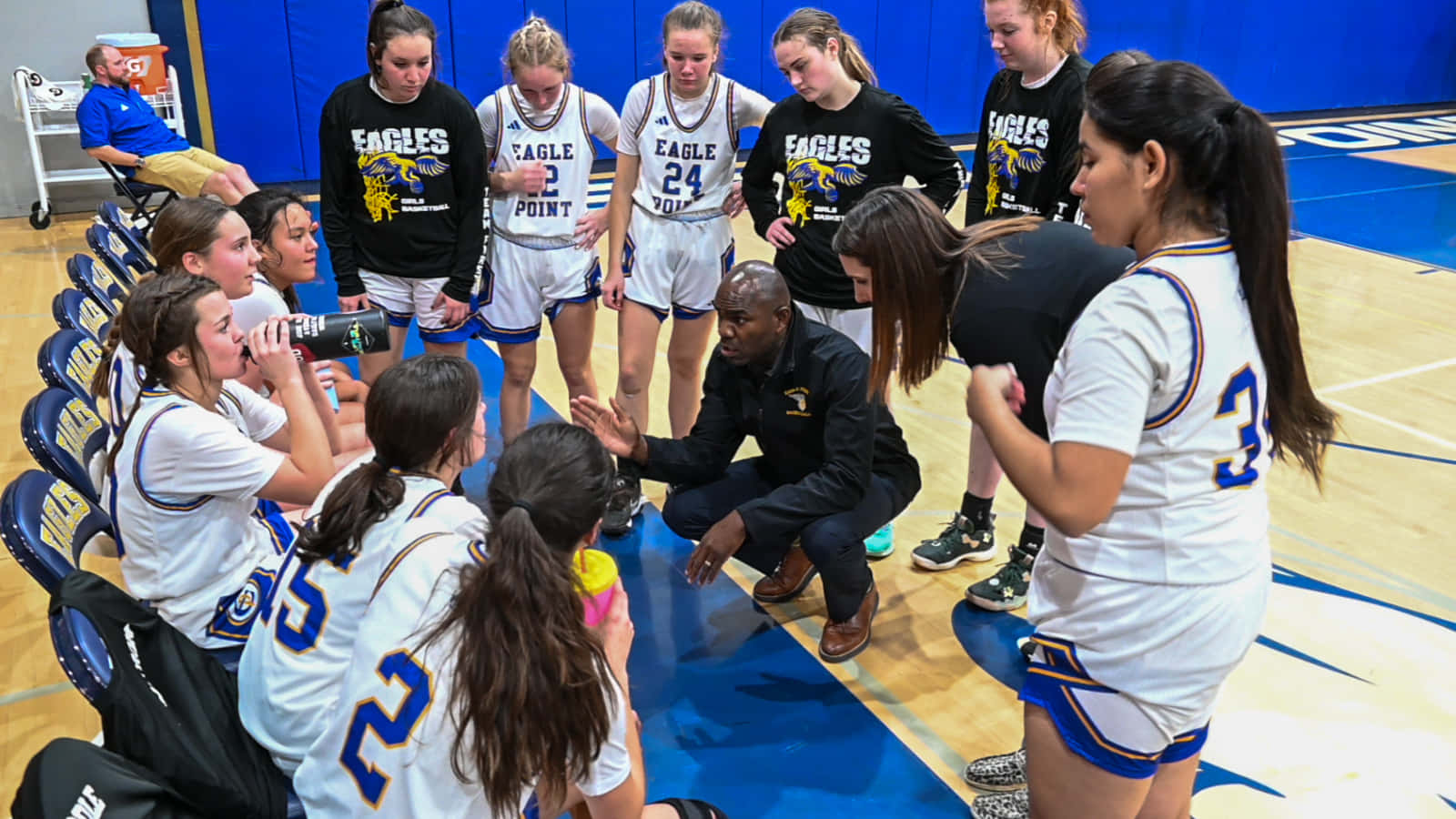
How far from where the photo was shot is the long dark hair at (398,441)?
6.34 feet

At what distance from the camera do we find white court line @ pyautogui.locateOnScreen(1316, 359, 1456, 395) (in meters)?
5.62

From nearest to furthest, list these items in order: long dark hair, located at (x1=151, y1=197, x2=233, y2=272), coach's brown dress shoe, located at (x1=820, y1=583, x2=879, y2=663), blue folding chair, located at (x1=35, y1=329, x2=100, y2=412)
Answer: blue folding chair, located at (x1=35, y1=329, x2=100, y2=412) < long dark hair, located at (x1=151, y1=197, x2=233, y2=272) < coach's brown dress shoe, located at (x1=820, y1=583, x2=879, y2=663)

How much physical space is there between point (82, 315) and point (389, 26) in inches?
56.7

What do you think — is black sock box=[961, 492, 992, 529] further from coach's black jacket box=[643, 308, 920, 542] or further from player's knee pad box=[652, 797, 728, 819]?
player's knee pad box=[652, 797, 728, 819]

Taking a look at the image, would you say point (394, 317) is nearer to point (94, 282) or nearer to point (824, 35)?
point (94, 282)

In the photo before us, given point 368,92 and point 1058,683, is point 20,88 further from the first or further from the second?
point 1058,683

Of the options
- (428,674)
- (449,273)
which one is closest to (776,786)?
(428,674)

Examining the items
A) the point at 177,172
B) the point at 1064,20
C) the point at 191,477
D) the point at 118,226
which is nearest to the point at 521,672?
the point at 191,477

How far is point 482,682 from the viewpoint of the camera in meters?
1.63

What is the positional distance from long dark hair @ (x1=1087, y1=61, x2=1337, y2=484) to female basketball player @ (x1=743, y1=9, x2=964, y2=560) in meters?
Answer: 2.17

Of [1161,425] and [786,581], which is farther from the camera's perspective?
[786,581]

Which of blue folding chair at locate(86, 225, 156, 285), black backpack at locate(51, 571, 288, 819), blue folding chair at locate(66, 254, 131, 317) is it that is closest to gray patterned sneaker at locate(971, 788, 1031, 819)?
black backpack at locate(51, 571, 288, 819)

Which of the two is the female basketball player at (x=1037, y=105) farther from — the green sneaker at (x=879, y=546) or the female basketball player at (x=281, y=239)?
the female basketball player at (x=281, y=239)

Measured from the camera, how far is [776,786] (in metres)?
2.88
